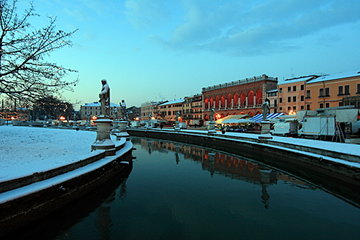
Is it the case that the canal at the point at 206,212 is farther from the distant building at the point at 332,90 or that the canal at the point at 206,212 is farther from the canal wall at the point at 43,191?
the distant building at the point at 332,90

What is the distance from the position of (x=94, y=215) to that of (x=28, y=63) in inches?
281

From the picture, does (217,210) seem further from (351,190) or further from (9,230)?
(351,190)

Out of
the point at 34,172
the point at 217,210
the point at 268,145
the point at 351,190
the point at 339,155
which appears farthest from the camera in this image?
the point at 268,145

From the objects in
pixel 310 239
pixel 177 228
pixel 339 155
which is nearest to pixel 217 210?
pixel 177 228

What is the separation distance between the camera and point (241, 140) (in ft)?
77.1

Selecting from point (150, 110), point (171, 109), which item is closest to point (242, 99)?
point (171, 109)

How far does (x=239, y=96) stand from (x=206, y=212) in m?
54.4

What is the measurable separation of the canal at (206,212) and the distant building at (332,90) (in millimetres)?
30511

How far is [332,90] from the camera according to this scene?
128 ft

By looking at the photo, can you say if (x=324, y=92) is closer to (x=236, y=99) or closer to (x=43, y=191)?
(x=236, y=99)

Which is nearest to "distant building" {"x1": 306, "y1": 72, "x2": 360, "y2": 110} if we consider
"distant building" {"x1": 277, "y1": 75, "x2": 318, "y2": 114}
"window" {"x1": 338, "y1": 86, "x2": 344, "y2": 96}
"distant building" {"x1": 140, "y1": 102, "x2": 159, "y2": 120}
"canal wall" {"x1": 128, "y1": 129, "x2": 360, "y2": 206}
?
"window" {"x1": 338, "y1": 86, "x2": 344, "y2": 96}

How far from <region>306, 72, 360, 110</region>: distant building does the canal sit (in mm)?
30511

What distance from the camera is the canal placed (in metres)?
5.73

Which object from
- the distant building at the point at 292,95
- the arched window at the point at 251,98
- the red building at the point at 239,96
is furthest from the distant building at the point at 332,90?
the arched window at the point at 251,98
